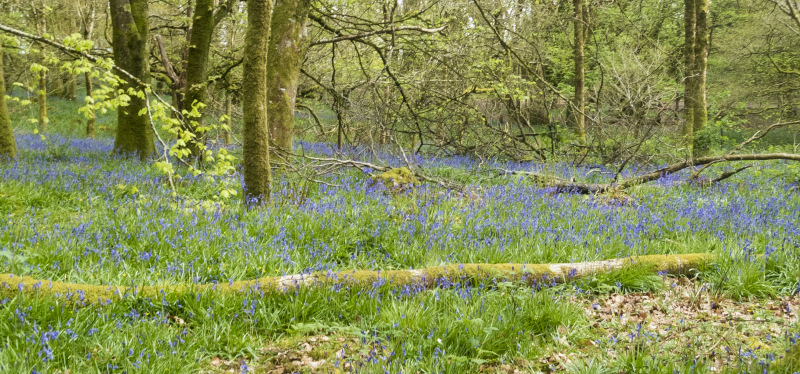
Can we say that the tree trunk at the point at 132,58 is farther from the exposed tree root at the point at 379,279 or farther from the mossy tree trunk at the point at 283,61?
the exposed tree root at the point at 379,279

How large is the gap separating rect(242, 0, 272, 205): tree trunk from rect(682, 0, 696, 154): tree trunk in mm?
11283

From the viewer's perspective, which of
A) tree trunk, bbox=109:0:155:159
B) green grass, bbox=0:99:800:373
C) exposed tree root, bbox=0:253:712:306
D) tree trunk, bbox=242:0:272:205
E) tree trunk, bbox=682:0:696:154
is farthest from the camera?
tree trunk, bbox=682:0:696:154

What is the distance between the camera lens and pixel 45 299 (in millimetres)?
3027

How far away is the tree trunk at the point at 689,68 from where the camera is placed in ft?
41.8

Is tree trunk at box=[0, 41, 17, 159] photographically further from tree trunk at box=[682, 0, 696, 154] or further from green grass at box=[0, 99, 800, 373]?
tree trunk at box=[682, 0, 696, 154]

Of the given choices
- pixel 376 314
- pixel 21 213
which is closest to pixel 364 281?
pixel 376 314

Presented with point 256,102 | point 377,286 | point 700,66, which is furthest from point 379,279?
point 700,66

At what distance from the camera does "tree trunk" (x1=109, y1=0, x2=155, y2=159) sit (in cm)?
977

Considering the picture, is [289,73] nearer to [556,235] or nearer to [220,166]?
→ [220,166]

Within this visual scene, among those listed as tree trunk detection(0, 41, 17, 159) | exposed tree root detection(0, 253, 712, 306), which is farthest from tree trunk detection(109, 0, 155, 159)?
exposed tree root detection(0, 253, 712, 306)

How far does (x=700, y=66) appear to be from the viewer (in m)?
12.5

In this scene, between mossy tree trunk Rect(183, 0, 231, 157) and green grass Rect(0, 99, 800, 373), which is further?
mossy tree trunk Rect(183, 0, 231, 157)

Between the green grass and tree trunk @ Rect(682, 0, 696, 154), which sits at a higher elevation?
tree trunk @ Rect(682, 0, 696, 154)

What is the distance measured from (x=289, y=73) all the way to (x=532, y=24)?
11355mm
